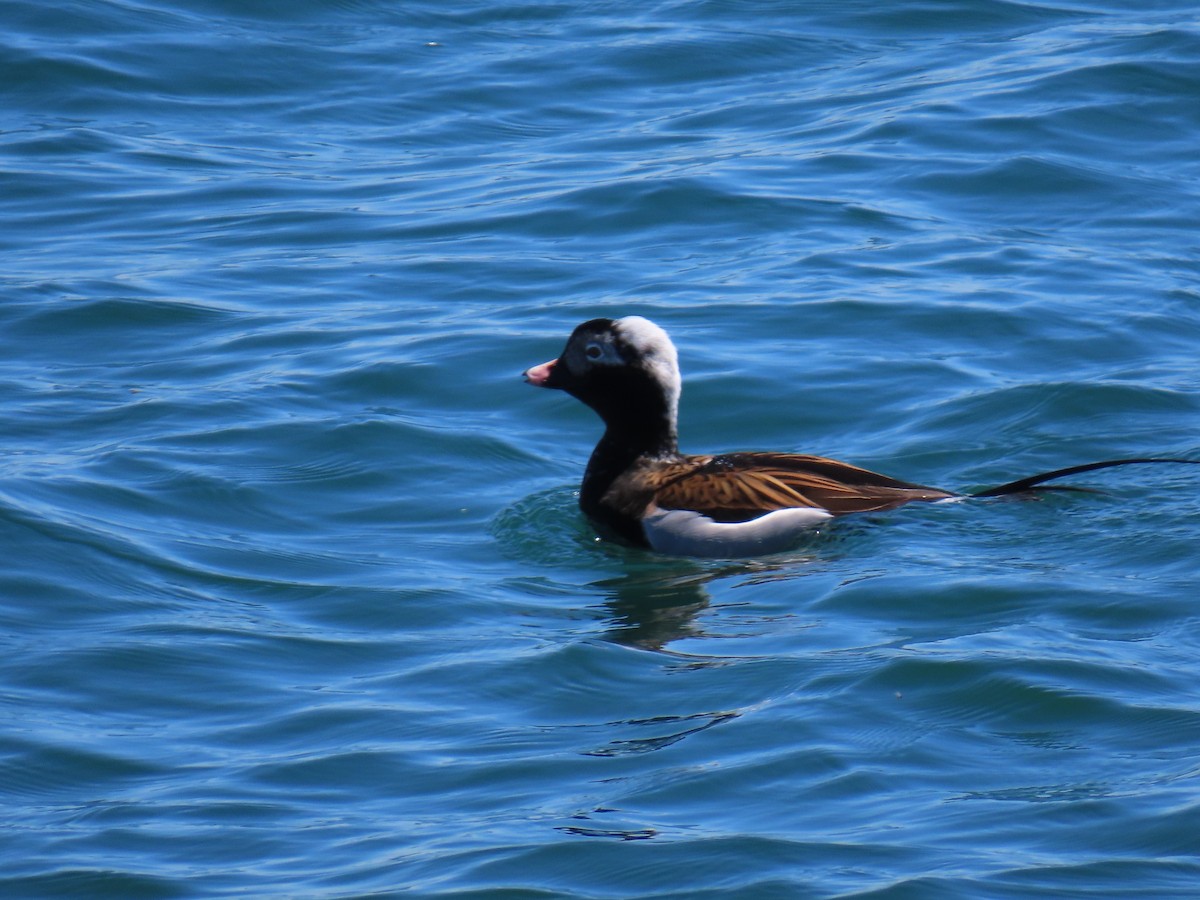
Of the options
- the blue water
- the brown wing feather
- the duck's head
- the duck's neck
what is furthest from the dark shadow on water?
the duck's head

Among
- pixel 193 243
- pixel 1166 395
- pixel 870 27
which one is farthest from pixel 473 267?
pixel 870 27

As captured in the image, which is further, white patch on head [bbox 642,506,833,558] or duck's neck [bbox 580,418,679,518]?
duck's neck [bbox 580,418,679,518]

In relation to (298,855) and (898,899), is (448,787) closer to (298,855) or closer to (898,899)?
(298,855)

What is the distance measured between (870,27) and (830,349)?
25.9 ft

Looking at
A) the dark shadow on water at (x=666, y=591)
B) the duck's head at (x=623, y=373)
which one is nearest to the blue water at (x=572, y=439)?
the dark shadow on water at (x=666, y=591)

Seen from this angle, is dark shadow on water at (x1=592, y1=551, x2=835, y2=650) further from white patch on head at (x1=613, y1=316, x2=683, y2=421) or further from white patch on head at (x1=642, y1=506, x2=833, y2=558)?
white patch on head at (x1=613, y1=316, x2=683, y2=421)

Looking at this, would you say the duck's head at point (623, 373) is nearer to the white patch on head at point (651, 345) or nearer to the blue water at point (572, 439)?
the white patch on head at point (651, 345)

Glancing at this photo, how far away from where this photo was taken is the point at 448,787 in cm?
618

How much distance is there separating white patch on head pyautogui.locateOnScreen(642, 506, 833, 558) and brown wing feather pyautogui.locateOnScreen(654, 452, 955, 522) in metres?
0.04

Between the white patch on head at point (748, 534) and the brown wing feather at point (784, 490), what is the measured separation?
4 cm

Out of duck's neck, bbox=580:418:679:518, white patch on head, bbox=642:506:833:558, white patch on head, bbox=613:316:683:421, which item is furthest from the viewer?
duck's neck, bbox=580:418:679:518

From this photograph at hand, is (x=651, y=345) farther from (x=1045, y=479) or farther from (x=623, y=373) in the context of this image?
(x=1045, y=479)

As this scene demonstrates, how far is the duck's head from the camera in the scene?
9.32 meters

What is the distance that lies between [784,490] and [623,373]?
1.07 m
